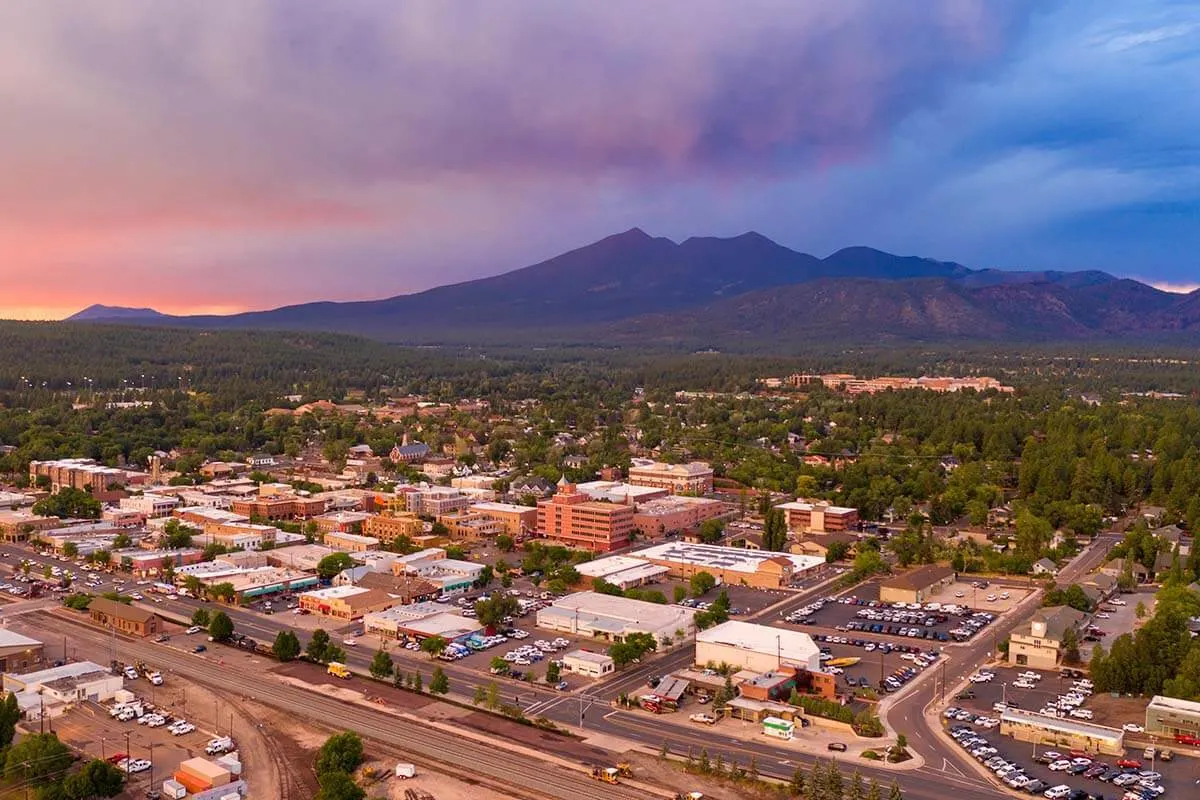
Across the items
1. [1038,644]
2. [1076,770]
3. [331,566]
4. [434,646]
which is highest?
[331,566]

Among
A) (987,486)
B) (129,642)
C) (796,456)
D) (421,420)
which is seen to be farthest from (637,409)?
(129,642)

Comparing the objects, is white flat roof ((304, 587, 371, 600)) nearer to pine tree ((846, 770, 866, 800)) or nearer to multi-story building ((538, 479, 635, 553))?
multi-story building ((538, 479, 635, 553))

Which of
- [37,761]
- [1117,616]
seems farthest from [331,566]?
[1117,616]

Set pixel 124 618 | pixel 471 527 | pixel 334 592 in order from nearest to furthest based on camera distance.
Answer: pixel 124 618 < pixel 334 592 < pixel 471 527

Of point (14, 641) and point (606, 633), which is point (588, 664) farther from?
point (14, 641)

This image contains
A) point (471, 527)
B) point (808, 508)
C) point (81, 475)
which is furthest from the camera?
point (81, 475)

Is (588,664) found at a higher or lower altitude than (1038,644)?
lower
